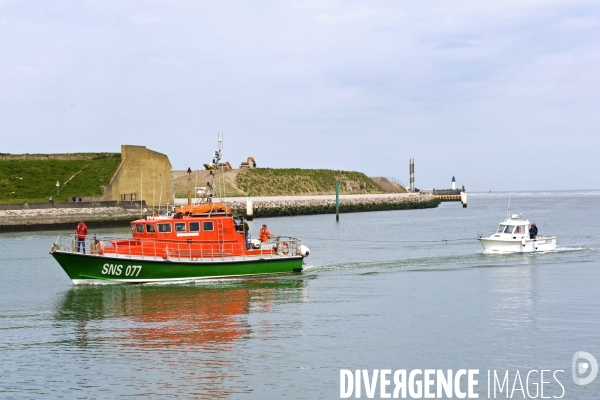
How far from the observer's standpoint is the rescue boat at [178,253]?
25016 millimetres

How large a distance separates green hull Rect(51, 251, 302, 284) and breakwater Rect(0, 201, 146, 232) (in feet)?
106

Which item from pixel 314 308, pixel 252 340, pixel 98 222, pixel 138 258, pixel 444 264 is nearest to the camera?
pixel 252 340

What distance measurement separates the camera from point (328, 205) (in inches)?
3428

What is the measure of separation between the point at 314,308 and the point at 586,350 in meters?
7.64

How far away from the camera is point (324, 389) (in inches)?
529

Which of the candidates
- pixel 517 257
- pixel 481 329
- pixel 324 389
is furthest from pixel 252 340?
pixel 517 257

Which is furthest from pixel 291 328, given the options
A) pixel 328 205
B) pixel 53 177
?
pixel 328 205

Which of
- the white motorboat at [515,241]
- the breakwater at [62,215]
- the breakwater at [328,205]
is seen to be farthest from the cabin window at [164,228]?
the breakwater at [328,205]

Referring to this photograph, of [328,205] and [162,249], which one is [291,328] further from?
[328,205]

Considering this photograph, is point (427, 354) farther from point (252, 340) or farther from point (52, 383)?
point (52, 383)

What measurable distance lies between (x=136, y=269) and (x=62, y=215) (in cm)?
3489

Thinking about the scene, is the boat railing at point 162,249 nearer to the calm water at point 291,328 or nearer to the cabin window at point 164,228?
the cabin window at point 164,228

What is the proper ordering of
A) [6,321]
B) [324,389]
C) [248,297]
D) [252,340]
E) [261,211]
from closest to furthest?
[324,389] → [252,340] → [6,321] → [248,297] → [261,211]

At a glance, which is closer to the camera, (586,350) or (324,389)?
(324,389)
